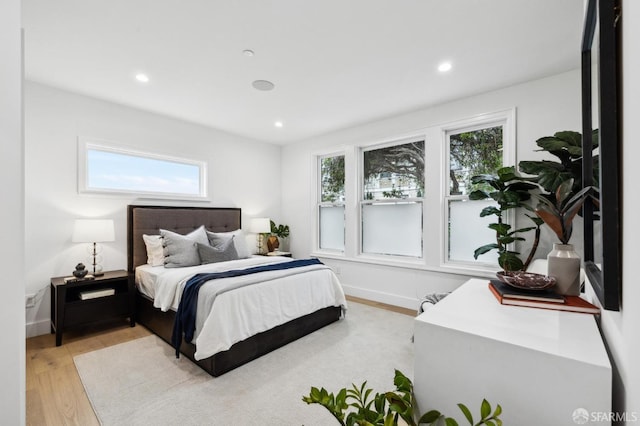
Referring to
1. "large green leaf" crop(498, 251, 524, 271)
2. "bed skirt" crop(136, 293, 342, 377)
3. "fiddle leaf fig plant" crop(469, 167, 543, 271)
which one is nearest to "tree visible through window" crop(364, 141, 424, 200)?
"fiddle leaf fig plant" crop(469, 167, 543, 271)

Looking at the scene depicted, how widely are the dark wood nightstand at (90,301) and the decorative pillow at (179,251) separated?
48 cm

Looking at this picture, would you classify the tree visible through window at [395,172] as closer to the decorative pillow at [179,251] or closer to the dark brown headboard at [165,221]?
the dark brown headboard at [165,221]

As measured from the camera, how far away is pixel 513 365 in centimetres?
76

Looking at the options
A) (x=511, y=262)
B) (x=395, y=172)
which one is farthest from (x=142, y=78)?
(x=511, y=262)

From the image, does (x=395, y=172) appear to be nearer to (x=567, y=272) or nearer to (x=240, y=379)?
(x=567, y=272)

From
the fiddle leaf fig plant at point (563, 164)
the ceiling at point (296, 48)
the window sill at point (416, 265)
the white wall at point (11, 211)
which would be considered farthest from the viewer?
the window sill at point (416, 265)

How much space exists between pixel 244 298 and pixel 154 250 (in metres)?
1.81

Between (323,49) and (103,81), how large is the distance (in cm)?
238

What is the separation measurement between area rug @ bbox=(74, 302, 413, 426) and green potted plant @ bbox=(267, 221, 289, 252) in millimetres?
2312

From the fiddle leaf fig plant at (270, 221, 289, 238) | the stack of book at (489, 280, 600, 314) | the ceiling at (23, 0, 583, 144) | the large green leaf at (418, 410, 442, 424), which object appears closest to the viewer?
the large green leaf at (418, 410, 442, 424)

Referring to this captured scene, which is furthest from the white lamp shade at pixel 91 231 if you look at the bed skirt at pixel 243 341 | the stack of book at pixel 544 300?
the stack of book at pixel 544 300

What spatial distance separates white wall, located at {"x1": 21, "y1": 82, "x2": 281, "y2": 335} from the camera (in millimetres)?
3068

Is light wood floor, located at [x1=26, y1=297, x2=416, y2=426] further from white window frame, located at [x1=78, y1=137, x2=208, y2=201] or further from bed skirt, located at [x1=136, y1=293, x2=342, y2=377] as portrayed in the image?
white window frame, located at [x1=78, y1=137, x2=208, y2=201]

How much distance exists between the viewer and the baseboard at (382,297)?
3.91 m
